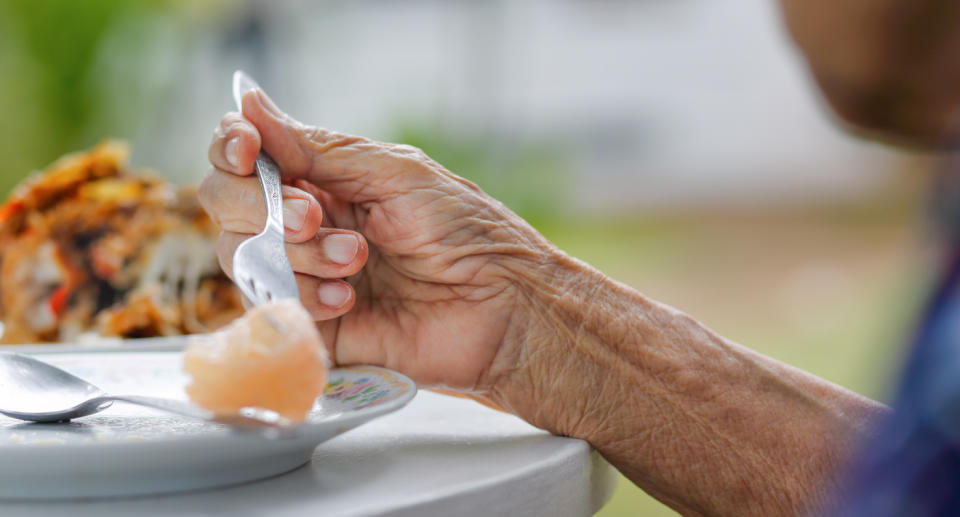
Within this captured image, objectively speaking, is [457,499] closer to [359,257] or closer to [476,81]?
[359,257]

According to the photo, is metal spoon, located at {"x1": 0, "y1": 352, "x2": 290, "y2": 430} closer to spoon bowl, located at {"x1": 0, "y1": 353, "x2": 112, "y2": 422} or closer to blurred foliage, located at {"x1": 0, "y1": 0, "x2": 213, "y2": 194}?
spoon bowl, located at {"x1": 0, "y1": 353, "x2": 112, "y2": 422}

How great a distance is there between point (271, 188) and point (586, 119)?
24.5 ft

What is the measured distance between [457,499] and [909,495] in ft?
0.77

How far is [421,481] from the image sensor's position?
54cm

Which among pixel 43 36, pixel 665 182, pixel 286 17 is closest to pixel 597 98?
pixel 665 182

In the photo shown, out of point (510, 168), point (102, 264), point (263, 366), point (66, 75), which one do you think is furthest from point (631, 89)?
point (263, 366)

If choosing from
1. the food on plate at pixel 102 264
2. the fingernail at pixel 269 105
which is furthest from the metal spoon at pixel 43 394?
the food on plate at pixel 102 264

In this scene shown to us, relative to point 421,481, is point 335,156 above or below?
above

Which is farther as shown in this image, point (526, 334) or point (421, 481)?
point (526, 334)

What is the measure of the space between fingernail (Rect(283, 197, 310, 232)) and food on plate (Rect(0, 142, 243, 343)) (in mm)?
424

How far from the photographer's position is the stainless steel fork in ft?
1.88

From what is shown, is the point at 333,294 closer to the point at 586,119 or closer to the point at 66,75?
Answer: the point at 66,75

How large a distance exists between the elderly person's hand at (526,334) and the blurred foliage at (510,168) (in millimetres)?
3178

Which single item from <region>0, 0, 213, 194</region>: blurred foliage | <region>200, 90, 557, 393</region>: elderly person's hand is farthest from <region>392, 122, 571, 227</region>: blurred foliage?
<region>200, 90, 557, 393</region>: elderly person's hand
